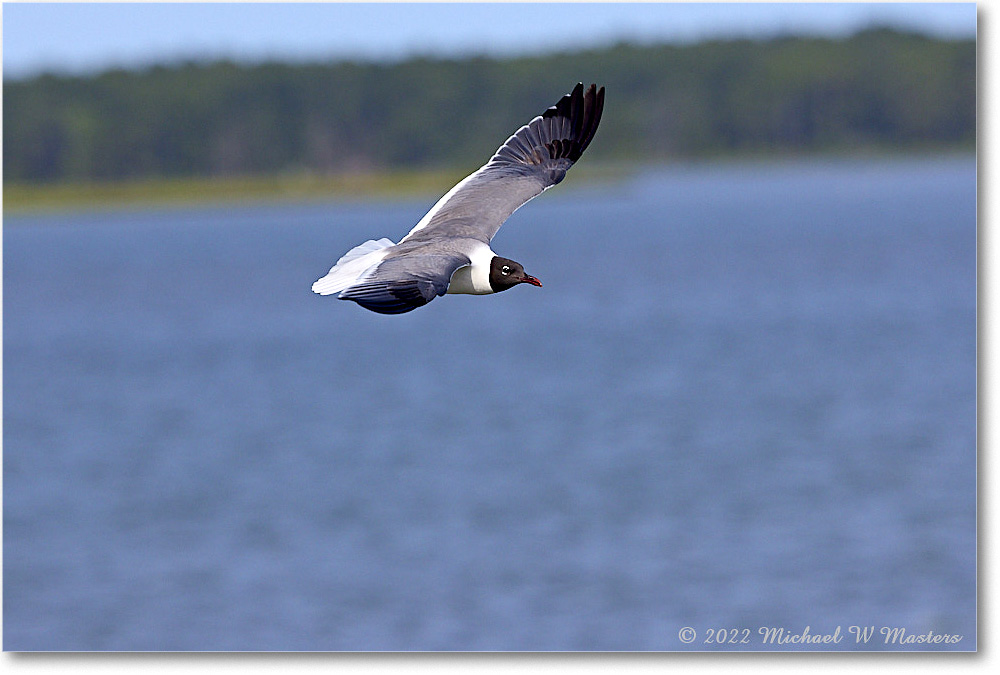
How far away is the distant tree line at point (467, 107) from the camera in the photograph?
68.2m

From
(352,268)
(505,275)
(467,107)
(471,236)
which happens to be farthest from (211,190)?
(505,275)

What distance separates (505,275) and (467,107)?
201 feet

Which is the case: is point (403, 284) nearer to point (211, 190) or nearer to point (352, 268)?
point (352, 268)

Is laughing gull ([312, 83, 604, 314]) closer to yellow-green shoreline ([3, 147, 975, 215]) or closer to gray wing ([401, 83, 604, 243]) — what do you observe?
gray wing ([401, 83, 604, 243])

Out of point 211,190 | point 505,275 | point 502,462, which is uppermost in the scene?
point 505,275

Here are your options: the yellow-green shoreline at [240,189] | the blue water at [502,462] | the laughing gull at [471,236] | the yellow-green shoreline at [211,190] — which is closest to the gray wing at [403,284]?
the laughing gull at [471,236]

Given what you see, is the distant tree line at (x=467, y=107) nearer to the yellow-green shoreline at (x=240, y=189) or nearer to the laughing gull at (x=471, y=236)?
the yellow-green shoreline at (x=240, y=189)

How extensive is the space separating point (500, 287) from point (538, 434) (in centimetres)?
2826

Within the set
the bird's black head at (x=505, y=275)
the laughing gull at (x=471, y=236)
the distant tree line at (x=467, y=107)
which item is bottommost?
the distant tree line at (x=467, y=107)

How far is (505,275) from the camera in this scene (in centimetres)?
680

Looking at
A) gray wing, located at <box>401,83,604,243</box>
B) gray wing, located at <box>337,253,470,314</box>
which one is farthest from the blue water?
gray wing, located at <box>337,253,470,314</box>

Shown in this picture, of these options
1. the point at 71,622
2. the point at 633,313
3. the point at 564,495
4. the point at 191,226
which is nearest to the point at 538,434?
the point at 564,495

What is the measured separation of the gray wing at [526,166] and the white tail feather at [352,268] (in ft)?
2.19

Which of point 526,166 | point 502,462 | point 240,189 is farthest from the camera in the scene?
point 240,189
